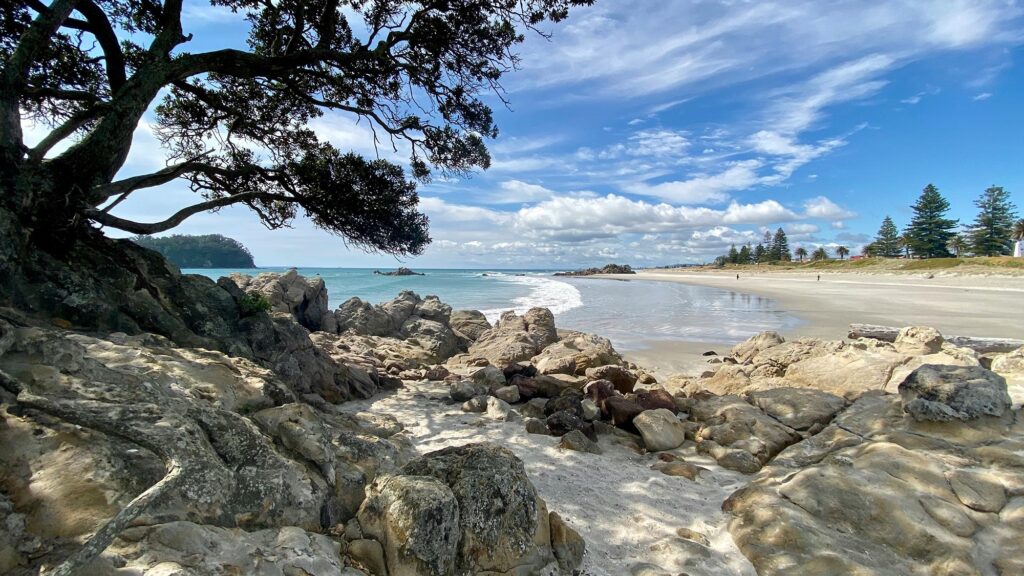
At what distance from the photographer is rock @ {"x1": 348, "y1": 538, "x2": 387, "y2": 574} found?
2.53 meters

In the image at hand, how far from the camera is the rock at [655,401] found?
6605 mm

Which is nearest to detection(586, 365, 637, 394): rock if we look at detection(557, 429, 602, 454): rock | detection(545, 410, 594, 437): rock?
detection(545, 410, 594, 437): rock

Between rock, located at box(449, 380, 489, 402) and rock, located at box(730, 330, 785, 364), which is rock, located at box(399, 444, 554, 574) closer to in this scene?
rock, located at box(449, 380, 489, 402)

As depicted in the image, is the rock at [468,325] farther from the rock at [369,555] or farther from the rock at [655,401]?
the rock at [369,555]

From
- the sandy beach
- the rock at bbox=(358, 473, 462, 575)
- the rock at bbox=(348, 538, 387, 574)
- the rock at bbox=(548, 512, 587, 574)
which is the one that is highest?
the rock at bbox=(358, 473, 462, 575)

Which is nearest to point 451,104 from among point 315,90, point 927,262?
point 315,90

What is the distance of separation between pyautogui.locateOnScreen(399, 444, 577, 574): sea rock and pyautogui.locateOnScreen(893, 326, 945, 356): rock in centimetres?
765

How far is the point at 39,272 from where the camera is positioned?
15.1ft

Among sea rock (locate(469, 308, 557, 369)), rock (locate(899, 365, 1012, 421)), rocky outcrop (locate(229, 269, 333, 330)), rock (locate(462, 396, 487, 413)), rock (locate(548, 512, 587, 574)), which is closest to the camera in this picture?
rock (locate(548, 512, 587, 574))

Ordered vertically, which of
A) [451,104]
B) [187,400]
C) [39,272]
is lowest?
[187,400]

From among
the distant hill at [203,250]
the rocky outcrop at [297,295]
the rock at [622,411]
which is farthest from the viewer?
the distant hill at [203,250]

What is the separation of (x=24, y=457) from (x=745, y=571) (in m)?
4.44

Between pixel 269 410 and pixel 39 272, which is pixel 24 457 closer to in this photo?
pixel 269 410

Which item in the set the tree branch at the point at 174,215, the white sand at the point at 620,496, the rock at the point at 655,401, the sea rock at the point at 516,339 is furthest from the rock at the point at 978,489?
the tree branch at the point at 174,215
